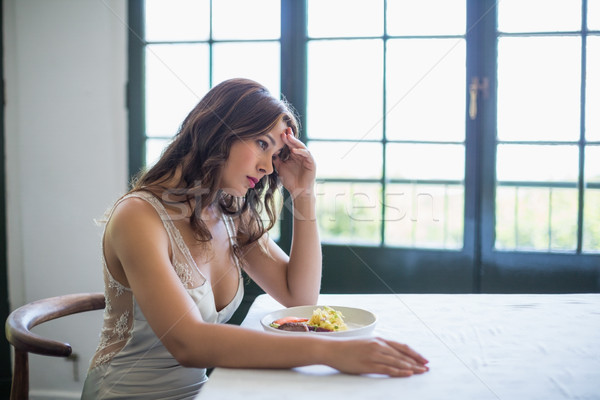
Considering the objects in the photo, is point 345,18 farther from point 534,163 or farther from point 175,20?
point 534,163

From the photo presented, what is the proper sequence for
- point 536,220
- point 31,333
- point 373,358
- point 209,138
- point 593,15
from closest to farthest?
point 373,358, point 31,333, point 209,138, point 593,15, point 536,220

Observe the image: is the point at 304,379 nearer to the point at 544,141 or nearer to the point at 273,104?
the point at 273,104

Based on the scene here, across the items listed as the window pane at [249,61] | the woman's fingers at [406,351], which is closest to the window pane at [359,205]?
the window pane at [249,61]

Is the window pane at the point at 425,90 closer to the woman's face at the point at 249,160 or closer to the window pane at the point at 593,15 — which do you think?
the window pane at the point at 593,15

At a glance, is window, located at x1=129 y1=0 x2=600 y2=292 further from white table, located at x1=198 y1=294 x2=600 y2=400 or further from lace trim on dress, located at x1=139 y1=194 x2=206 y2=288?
lace trim on dress, located at x1=139 y1=194 x2=206 y2=288

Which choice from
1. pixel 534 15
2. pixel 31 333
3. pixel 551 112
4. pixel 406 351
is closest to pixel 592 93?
pixel 551 112

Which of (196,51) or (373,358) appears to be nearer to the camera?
(373,358)

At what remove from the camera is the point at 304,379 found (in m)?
0.91

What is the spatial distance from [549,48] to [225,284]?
168 cm

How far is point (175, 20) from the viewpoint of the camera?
2420 millimetres

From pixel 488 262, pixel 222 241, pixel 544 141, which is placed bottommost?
pixel 488 262

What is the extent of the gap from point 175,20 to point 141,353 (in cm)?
169

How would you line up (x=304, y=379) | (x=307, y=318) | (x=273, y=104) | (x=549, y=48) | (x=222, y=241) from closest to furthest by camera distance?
(x=304, y=379) < (x=307, y=318) < (x=273, y=104) < (x=222, y=241) < (x=549, y=48)

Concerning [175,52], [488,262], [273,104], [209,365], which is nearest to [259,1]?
[175,52]
